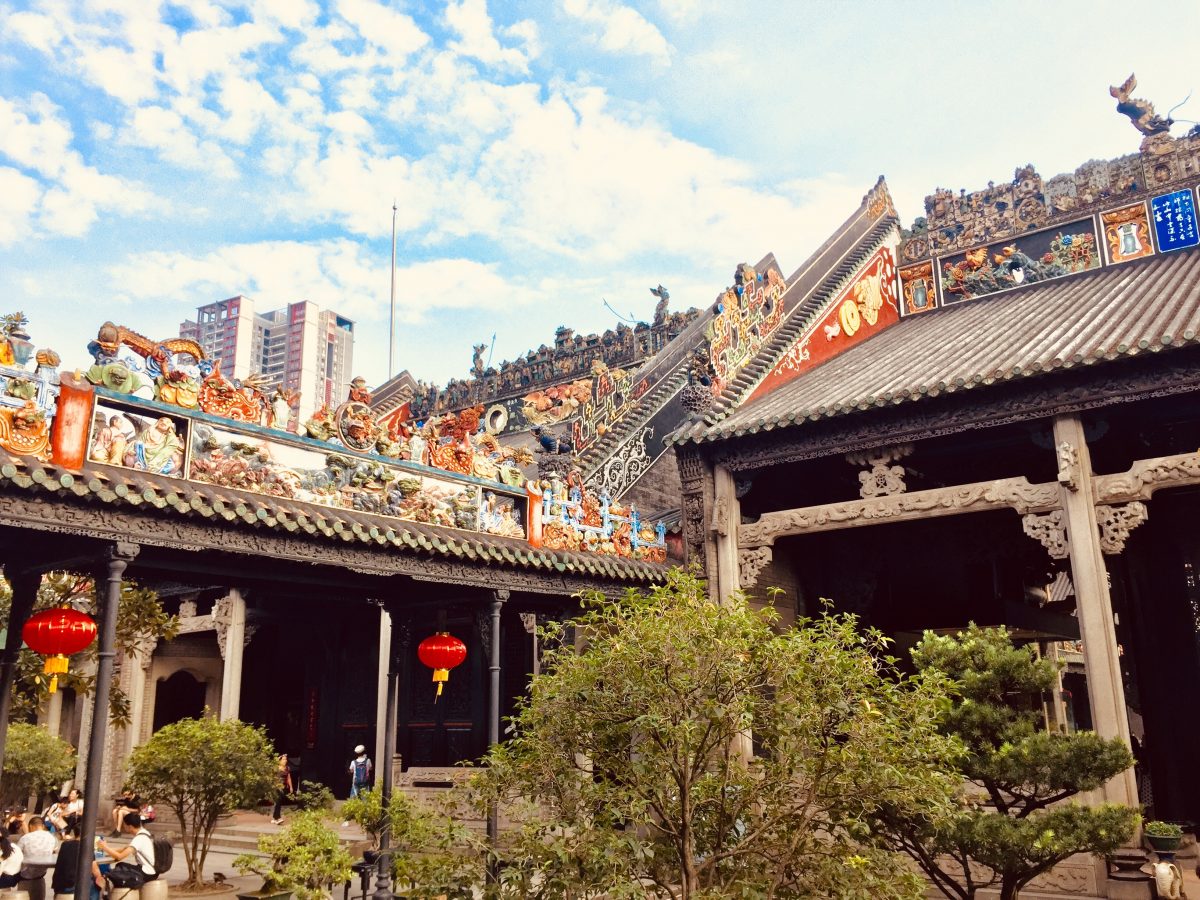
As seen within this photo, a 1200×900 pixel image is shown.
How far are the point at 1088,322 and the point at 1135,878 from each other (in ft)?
19.2

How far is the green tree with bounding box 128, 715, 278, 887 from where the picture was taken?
9.83 metres

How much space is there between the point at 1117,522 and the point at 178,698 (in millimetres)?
17886

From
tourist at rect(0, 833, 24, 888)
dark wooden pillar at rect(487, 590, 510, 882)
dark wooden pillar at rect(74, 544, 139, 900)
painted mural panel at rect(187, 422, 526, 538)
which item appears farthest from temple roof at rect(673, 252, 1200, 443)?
tourist at rect(0, 833, 24, 888)

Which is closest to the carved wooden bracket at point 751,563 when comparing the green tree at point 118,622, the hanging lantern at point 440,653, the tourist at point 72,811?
the hanging lantern at point 440,653

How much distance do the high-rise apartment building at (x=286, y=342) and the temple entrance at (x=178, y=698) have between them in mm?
50564

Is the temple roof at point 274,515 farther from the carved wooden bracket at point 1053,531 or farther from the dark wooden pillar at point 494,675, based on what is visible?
the carved wooden bracket at point 1053,531

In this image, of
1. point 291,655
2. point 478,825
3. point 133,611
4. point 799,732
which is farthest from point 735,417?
point 291,655

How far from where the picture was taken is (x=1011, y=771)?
5.81m

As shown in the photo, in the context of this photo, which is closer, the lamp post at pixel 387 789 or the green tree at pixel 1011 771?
the green tree at pixel 1011 771

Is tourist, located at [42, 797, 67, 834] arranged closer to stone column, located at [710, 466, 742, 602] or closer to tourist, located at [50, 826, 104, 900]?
tourist, located at [50, 826, 104, 900]

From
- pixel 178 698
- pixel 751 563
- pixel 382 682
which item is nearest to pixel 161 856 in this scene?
pixel 382 682

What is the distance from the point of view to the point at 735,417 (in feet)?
39.5

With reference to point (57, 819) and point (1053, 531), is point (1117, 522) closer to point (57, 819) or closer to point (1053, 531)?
point (1053, 531)

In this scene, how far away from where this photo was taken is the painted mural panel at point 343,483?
7539mm
